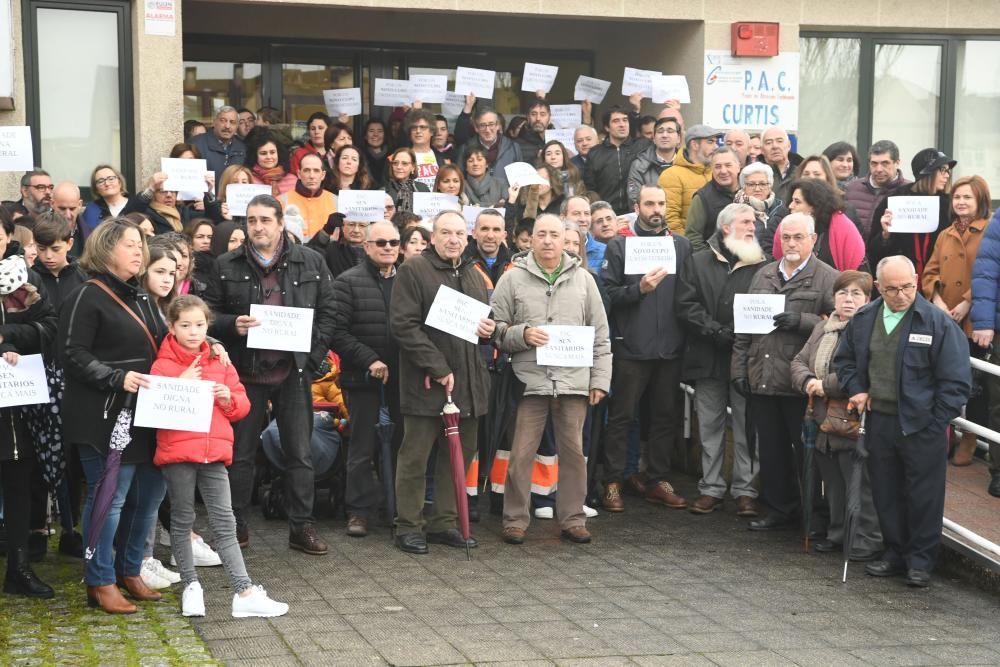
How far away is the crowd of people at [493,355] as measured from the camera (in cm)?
753

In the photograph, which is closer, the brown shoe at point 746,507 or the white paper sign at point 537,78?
the brown shoe at point 746,507

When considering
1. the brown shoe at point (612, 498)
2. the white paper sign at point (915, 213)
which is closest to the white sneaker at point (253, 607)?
the brown shoe at point (612, 498)

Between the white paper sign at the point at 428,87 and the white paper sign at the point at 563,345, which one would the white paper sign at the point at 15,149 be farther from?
the white paper sign at the point at 563,345

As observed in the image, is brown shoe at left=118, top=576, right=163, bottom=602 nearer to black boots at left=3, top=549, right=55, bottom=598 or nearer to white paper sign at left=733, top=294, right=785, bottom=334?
black boots at left=3, top=549, right=55, bottom=598

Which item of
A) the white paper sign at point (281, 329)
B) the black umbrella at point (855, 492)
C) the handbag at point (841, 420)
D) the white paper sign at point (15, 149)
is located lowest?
the black umbrella at point (855, 492)

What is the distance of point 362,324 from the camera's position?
9547mm

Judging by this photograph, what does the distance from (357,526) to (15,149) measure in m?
4.03

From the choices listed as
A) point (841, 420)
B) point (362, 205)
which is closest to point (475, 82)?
point (362, 205)

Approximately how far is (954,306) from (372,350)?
422 centimetres

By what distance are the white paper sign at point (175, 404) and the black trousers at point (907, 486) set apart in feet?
12.9

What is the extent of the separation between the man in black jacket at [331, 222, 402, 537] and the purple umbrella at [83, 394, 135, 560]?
2.22 m

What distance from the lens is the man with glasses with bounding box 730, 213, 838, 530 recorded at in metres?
9.62

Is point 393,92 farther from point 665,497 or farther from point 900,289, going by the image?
point 900,289

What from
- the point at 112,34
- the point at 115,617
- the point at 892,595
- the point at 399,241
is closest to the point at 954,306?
the point at 892,595
